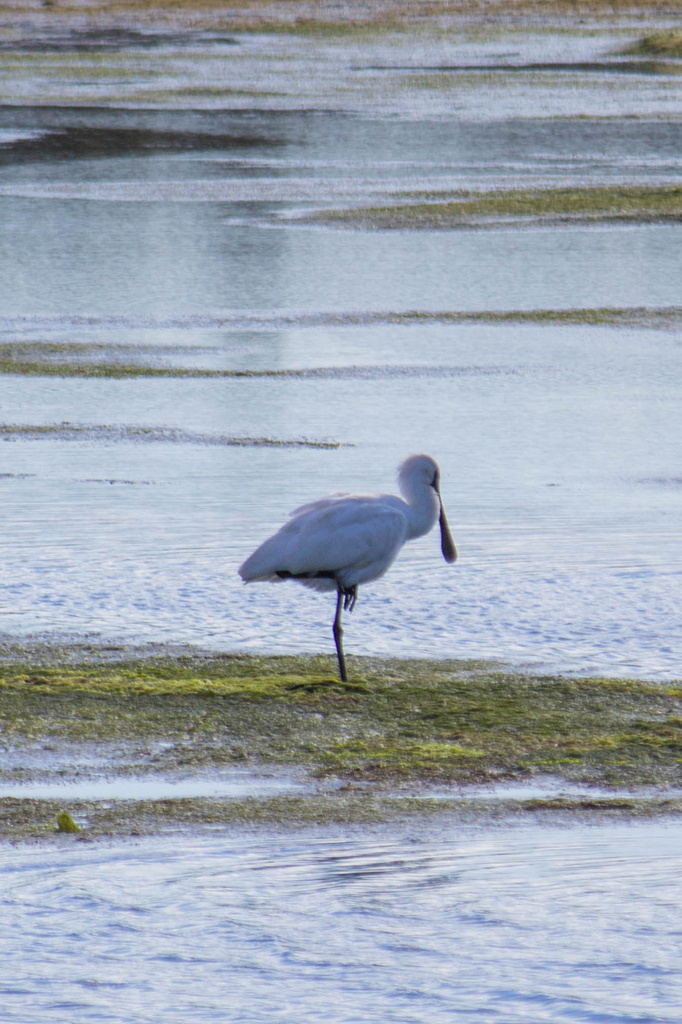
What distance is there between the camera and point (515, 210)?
2358cm

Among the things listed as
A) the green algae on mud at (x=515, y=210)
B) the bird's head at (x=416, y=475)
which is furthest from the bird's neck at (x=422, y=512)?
the green algae on mud at (x=515, y=210)

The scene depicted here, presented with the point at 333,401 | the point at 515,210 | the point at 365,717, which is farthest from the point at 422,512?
the point at 515,210

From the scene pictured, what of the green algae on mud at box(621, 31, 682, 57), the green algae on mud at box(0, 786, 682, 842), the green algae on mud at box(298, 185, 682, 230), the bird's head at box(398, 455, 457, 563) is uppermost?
the green algae on mud at box(621, 31, 682, 57)

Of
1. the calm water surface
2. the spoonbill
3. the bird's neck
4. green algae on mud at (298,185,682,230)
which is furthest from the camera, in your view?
green algae on mud at (298,185,682,230)

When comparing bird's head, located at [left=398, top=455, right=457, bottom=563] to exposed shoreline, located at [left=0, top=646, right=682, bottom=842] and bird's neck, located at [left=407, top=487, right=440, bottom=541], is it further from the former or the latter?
exposed shoreline, located at [left=0, top=646, right=682, bottom=842]

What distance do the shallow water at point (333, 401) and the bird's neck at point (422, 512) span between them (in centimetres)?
51

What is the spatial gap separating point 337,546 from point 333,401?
6100 millimetres

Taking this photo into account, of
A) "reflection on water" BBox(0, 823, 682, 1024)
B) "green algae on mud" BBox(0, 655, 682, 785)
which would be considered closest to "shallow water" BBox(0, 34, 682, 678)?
"green algae on mud" BBox(0, 655, 682, 785)

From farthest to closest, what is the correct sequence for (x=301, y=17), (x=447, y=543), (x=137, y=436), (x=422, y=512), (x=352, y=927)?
(x=301, y=17), (x=137, y=436), (x=447, y=543), (x=422, y=512), (x=352, y=927)

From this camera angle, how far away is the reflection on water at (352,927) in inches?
184

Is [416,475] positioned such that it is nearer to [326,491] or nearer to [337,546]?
[337,546]

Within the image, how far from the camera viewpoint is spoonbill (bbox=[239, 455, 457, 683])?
6.91 metres

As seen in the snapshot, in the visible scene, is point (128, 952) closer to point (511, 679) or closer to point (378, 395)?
point (511, 679)

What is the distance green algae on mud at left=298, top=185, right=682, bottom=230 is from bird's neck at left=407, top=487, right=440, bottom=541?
49.3ft
